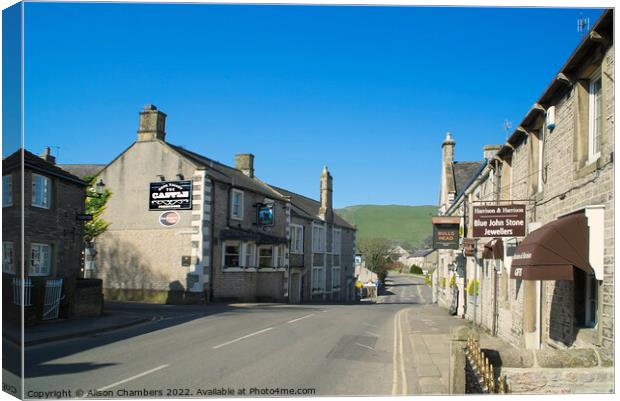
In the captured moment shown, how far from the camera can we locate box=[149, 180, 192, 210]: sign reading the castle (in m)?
27.2

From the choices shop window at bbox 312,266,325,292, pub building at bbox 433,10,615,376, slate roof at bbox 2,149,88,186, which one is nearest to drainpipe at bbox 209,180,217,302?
slate roof at bbox 2,149,88,186

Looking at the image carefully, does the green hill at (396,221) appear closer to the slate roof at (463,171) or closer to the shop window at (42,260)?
the slate roof at (463,171)

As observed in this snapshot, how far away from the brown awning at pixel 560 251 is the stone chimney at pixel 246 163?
36260 millimetres

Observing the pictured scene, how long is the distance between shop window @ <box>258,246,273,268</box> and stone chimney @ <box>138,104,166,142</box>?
9896mm

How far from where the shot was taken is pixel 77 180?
65.5ft

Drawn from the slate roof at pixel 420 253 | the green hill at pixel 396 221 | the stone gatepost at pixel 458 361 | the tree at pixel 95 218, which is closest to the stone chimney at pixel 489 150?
the tree at pixel 95 218

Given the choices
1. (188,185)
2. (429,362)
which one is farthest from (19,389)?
(188,185)

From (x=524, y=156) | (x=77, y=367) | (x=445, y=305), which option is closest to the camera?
(x=77, y=367)

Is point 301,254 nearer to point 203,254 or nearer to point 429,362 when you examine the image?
point 203,254

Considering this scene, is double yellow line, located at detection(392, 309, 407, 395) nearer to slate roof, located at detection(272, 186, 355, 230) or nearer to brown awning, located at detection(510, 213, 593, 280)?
brown awning, located at detection(510, 213, 593, 280)

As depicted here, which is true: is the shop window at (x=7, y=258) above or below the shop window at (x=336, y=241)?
above

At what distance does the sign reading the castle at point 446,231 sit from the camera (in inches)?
910

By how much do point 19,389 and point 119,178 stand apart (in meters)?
21.8

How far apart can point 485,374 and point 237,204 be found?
2703 cm
